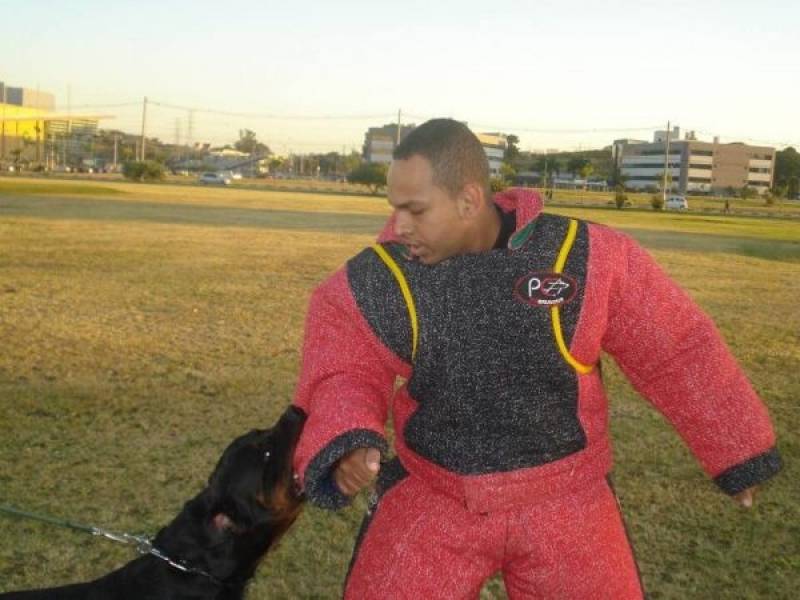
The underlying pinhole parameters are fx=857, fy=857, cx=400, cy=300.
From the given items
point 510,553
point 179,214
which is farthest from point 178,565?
point 179,214

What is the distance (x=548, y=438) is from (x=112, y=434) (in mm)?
3920

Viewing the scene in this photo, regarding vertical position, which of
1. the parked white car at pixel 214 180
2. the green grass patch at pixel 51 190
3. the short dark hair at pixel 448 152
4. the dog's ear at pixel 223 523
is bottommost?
the dog's ear at pixel 223 523

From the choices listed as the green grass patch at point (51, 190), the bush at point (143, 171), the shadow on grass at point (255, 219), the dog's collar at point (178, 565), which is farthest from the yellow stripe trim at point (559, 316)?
the bush at point (143, 171)

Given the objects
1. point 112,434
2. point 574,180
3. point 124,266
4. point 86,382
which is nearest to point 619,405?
point 112,434

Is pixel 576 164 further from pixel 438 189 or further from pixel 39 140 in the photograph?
pixel 438 189

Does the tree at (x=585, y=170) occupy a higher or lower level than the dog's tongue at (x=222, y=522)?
higher

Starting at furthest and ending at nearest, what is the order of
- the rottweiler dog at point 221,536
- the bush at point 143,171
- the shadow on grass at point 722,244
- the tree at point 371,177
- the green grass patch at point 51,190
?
1. the tree at point 371,177
2. the bush at point 143,171
3. the green grass patch at point 51,190
4. the shadow on grass at point 722,244
5. the rottweiler dog at point 221,536

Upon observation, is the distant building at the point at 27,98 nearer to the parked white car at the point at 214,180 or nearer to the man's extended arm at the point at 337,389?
the parked white car at the point at 214,180

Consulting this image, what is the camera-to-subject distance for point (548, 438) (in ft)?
7.50

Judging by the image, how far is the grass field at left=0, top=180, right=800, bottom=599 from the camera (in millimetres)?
3990

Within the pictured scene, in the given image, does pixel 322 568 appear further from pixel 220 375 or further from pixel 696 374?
pixel 220 375

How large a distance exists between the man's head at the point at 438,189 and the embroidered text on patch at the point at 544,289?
0.61ft

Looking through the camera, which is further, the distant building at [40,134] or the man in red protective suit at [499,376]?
the distant building at [40,134]

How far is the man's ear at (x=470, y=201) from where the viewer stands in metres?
2.25
